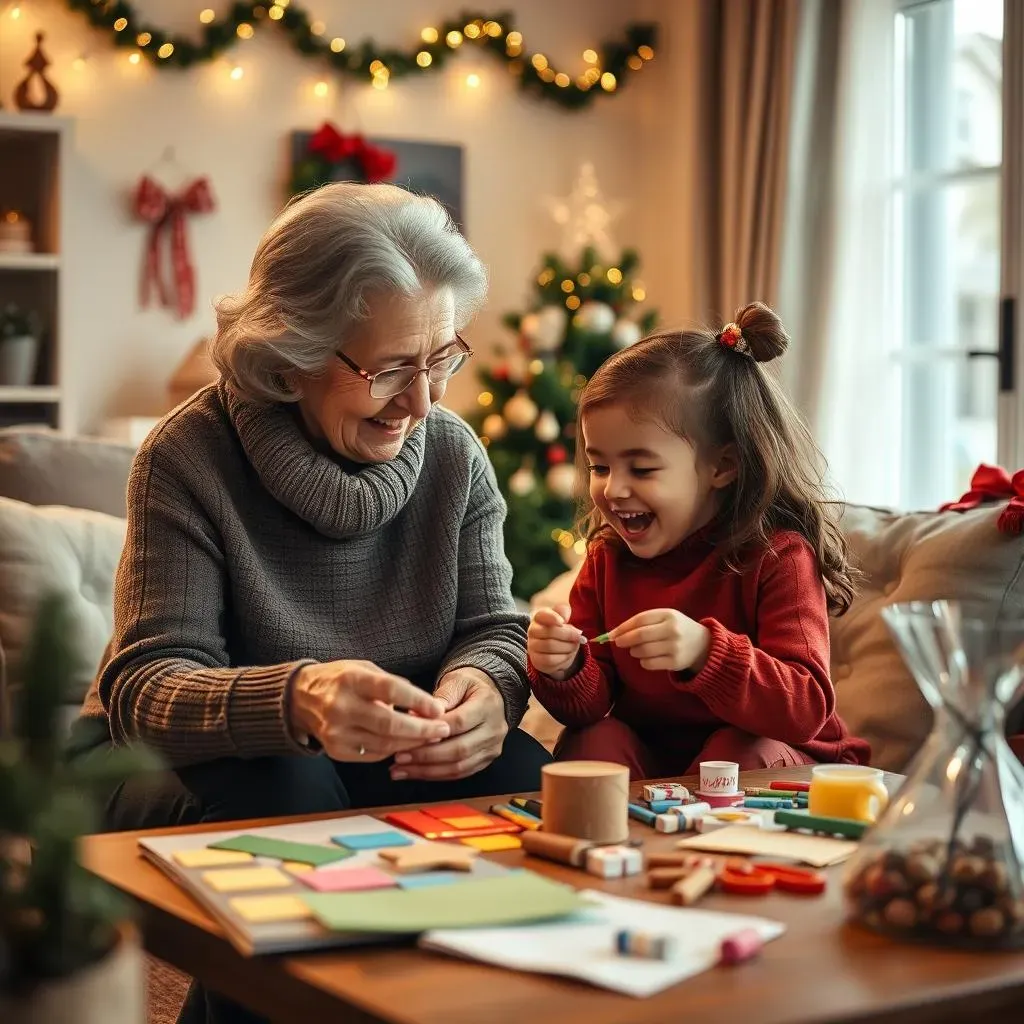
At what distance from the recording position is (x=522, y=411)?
4.48 meters

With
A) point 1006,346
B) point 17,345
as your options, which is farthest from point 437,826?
point 17,345

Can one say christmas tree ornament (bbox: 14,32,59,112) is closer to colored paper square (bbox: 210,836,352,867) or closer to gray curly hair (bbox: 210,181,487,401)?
gray curly hair (bbox: 210,181,487,401)

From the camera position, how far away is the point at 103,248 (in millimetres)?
4398

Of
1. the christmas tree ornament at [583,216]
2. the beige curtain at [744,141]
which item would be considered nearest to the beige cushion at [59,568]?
the beige curtain at [744,141]

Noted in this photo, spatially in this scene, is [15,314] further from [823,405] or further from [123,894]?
[123,894]

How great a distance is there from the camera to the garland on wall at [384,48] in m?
4.36

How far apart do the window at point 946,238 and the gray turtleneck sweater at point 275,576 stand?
2.35 metres

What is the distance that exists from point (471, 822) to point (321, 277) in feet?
2.49

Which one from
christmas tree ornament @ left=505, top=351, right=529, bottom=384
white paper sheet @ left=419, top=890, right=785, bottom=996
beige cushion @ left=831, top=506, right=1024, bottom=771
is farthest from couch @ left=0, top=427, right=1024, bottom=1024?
christmas tree ornament @ left=505, top=351, right=529, bottom=384

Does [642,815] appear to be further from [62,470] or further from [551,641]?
[62,470]

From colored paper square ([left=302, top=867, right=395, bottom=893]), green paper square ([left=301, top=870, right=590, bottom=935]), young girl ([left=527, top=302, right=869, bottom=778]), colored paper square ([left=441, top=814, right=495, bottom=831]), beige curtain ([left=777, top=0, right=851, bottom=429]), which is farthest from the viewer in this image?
beige curtain ([left=777, top=0, right=851, bottom=429])

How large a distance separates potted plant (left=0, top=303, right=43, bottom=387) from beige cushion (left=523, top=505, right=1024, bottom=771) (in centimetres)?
247

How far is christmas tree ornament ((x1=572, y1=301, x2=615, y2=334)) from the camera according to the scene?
15.0ft

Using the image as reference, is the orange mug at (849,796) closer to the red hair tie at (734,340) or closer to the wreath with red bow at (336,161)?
the red hair tie at (734,340)
